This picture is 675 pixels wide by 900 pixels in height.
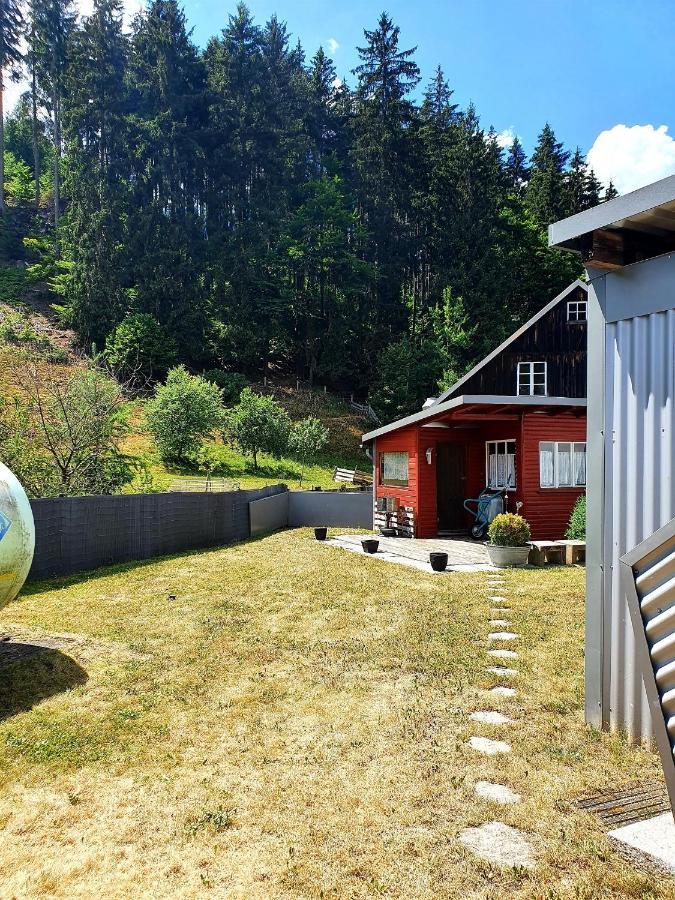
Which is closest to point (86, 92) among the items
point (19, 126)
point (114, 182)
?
point (114, 182)

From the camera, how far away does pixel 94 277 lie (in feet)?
106

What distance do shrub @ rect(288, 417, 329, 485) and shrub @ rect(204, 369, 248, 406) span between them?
5.40 meters

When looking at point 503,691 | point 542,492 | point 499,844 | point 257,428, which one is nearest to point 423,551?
point 542,492

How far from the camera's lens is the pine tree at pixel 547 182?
39094 mm

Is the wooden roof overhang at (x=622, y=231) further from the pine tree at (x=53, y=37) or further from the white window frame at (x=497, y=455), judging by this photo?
the pine tree at (x=53, y=37)

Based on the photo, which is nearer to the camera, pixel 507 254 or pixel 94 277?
pixel 94 277

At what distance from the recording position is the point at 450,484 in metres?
15.0

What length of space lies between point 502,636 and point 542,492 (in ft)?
24.5

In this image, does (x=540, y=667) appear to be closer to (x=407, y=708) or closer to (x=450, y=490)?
(x=407, y=708)

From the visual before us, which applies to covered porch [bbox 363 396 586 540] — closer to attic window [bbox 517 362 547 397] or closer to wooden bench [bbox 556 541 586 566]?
wooden bench [bbox 556 541 586 566]

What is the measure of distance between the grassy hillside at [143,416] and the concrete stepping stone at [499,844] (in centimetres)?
1397

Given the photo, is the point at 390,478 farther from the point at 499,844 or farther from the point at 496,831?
the point at 499,844

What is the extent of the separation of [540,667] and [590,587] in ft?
5.07

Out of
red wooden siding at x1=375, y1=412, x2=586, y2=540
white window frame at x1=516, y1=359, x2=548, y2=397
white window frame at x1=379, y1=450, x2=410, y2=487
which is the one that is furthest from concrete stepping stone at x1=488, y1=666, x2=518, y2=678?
white window frame at x1=516, y1=359, x2=548, y2=397
